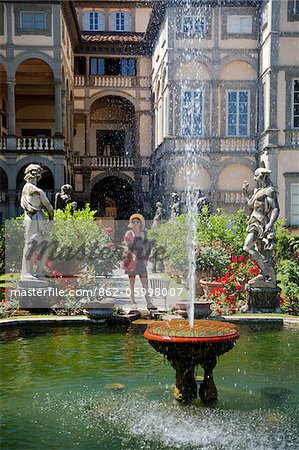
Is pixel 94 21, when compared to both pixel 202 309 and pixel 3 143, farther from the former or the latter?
pixel 202 309

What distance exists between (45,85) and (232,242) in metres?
23.9

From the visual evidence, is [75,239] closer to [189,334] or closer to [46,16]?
[189,334]

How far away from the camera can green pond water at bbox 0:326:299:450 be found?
558cm

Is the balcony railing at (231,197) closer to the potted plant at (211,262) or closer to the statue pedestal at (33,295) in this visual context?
the potted plant at (211,262)

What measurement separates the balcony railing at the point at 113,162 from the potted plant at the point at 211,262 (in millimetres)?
22396

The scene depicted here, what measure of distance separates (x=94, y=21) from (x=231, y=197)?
16.3 meters

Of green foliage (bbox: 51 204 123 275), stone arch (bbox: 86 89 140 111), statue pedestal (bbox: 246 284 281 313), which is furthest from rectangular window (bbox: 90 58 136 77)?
statue pedestal (bbox: 246 284 281 313)

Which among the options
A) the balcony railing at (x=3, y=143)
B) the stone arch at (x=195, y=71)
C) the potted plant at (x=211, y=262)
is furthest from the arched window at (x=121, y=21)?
the potted plant at (x=211, y=262)

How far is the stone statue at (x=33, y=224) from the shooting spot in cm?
1120

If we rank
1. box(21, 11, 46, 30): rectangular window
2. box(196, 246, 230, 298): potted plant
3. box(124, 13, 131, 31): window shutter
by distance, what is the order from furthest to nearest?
box(124, 13, 131, 31): window shutter
box(21, 11, 46, 30): rectangular window
box(196, 246, 230, 298): potted plant

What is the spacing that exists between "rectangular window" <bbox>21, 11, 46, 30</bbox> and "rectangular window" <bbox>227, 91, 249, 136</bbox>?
28.8 ft

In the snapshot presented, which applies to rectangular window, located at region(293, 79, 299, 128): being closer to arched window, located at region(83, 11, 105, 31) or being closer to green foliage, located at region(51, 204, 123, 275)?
green foliage, located at region(51, 204, 123, 275)

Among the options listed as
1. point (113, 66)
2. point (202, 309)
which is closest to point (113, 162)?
point (113, 66)

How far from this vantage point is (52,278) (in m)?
12.0
